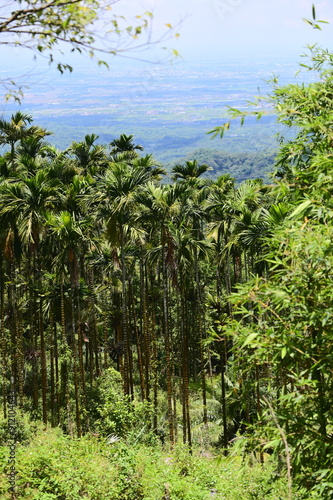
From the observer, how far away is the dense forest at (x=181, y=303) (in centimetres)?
562

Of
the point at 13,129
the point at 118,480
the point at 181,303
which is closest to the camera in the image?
the point at 118,480

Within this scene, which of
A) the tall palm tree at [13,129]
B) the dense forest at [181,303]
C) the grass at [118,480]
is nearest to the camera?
the dense forest at [181,303]

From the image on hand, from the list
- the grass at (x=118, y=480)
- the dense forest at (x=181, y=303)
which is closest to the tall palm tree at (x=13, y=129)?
the dense forest at (x=181, y=303)

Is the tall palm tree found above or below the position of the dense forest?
above

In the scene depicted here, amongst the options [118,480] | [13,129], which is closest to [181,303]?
[118,480]

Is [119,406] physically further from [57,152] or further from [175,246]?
[57,152]

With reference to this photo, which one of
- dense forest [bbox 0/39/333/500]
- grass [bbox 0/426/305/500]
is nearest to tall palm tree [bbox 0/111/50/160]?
dense forest [bbox 0/39/333/500]

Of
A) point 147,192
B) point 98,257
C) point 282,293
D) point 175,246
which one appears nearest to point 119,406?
point 175,246

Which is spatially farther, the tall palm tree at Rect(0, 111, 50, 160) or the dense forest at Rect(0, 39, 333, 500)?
the tall palm tree at Rect(0, 111, 50, 160)

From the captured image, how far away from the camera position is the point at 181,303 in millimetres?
22906

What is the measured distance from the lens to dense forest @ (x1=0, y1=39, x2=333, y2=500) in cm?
562

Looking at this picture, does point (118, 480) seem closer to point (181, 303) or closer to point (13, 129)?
point (181, 303)

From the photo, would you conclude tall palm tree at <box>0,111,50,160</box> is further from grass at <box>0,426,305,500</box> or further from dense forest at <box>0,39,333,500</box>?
grass at <box>0,426,305,500</box>

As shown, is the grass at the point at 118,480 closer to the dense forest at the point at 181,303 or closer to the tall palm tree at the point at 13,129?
the dense forest at the point at 181,303
